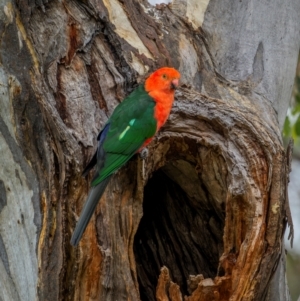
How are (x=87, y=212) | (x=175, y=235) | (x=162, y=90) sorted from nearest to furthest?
(x=87, y=212), (x=162, y=90), (x=175, y=235)

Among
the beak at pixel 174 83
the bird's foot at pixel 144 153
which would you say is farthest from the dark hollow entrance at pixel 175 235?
the beak at pixel 174 83

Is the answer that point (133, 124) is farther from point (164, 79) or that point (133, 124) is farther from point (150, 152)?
point (164, 79)

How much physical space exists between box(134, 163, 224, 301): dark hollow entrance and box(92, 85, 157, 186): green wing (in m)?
0.45

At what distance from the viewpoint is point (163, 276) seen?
10.8ft

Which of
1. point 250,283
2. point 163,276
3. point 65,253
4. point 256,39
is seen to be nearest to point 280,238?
point 250,283

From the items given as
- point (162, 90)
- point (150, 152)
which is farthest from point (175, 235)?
point (162, 90)

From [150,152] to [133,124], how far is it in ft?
0.59

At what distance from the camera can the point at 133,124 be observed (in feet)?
11.9

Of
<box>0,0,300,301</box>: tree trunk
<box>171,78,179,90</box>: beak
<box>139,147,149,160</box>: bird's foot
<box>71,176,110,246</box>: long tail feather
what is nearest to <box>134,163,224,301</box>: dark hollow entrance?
<box>0,0,300,301</box>: tree trunk

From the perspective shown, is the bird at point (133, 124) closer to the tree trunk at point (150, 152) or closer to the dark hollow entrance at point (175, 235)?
the tree trunk at point (150, 152)

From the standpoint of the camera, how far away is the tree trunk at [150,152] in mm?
3264

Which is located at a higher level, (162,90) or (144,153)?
(162,90)

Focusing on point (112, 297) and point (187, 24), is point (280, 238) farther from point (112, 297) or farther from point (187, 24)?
point (187, 24)

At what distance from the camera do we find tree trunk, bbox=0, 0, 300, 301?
326 centimetres
